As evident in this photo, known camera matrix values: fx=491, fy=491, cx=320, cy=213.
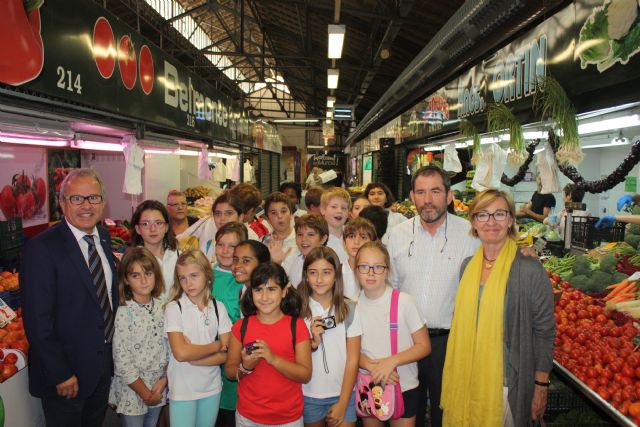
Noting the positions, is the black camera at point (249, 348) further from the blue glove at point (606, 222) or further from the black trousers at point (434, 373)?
the blue glove at point (606, 222)

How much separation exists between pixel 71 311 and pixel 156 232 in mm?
870

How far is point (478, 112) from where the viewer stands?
593 cm

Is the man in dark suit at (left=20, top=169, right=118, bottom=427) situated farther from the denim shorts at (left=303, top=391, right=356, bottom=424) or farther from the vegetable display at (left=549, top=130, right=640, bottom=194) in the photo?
the vegetable display at (left=549, top=130, right=640, bottom=194)

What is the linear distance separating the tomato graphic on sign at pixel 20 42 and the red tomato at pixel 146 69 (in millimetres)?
2158

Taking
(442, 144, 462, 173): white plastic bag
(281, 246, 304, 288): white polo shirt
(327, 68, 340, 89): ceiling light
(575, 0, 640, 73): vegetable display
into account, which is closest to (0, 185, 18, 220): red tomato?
(281, 246, 304, 288): white polo shirt

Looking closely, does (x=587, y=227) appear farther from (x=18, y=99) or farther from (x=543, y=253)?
(x=18, y=99)

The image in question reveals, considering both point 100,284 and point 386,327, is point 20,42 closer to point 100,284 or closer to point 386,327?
point 100,284

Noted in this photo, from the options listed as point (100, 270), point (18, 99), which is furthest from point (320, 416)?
point (18, 99)

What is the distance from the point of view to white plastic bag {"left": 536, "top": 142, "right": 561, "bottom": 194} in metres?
4.25

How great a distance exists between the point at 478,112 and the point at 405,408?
4.10m

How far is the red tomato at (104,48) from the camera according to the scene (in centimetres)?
427

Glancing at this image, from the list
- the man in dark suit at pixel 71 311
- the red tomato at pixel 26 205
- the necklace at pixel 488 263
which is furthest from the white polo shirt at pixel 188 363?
the red tomato at pixel 26 205

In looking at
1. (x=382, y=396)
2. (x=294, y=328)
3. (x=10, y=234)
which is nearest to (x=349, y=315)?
(x=294, y=328)

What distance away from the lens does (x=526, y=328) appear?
2652mm
